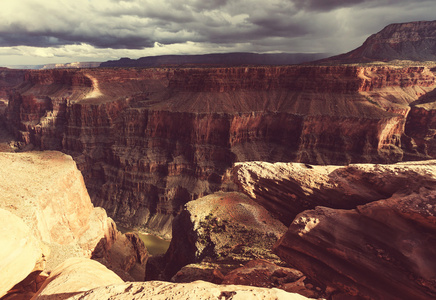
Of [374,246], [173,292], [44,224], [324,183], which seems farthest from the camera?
[44,224]

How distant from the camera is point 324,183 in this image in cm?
1463

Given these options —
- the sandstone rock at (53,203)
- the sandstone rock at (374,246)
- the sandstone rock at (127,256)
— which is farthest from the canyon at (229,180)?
the sandstone rock at (127,256)

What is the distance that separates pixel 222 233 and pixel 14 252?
1842 centimetres

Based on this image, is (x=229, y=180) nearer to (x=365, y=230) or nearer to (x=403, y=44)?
(x=365, y=230)

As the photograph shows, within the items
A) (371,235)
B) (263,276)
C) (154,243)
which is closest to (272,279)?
(263,276)

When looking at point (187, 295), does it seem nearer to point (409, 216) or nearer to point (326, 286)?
point (326, 286)

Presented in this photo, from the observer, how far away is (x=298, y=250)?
1311 centimetres

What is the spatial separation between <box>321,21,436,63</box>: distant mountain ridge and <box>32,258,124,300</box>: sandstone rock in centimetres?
15229

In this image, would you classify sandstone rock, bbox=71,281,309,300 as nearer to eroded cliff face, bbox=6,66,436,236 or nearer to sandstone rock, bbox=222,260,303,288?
sandstone rock, bbox=222,260,303,288

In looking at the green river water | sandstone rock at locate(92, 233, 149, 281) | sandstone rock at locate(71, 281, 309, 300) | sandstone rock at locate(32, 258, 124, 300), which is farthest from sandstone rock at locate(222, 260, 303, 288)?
the green river water

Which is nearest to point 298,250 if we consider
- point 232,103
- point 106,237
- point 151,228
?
point 106,237

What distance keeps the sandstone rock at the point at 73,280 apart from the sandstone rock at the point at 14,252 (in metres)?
1.56

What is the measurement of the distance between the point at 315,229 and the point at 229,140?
168 ft

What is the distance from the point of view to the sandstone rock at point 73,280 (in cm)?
1102
